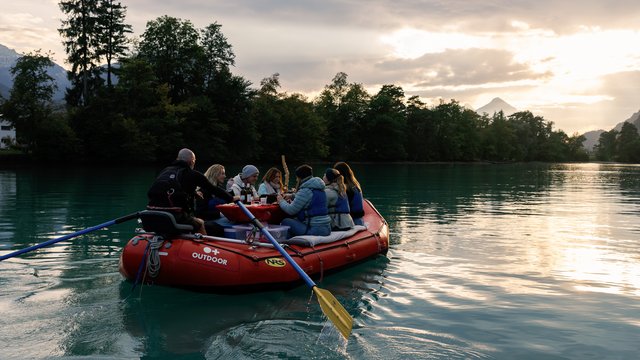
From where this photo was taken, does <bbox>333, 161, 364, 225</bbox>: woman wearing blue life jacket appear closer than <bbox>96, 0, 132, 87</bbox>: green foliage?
Yes

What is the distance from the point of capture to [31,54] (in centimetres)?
5016

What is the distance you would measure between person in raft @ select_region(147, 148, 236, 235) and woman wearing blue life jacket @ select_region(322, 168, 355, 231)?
254 cm

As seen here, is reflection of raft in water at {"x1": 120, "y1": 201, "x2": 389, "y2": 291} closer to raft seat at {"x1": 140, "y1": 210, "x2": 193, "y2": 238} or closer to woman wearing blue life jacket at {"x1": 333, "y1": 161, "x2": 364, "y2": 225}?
raft seat at {"x1": 140, "y1": 210, "x2": 193, "y2": 238}

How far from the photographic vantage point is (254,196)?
1129 centimetres

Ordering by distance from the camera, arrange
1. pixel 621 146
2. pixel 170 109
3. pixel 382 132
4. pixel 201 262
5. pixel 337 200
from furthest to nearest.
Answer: pixel 621 146 → pixel 382 132 → pixel 170 109 → pixel 337 200 → pixel 201 262

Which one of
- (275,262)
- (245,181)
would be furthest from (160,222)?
(245,181)

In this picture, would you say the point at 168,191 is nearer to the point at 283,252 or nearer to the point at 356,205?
the point at 283,252

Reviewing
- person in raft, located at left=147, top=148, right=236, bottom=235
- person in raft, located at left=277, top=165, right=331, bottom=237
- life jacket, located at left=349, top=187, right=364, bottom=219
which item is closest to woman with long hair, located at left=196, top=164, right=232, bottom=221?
person in raft, located at left=277, top=165, right=331, bottom=237

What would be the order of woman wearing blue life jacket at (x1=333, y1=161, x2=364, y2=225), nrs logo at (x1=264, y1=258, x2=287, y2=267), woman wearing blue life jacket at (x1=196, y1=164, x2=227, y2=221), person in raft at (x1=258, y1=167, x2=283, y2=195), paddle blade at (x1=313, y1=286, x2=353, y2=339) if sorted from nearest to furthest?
paddle blade at (x1=313, y1=286, x2=353, y2=339) → nrs logo at (x1=264, y1=258, x2=287, y2=267) → woman wearing blue life jacket at (x1=196, y1=164, x2=227, y2=221) → person in raft at (x1=258, y1=167, x2=283, y2=195) → woman wearing blue life jacket at (x1=333, y1=161, x2=364, y2=225)

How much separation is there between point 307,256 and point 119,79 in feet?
172

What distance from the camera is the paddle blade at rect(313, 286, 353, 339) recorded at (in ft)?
21.8

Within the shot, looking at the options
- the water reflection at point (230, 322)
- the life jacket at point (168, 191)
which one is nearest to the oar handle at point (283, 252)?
the water reflection at point (230, 322)

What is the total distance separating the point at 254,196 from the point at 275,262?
10.3 feet

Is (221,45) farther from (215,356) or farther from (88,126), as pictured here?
(215,356)
